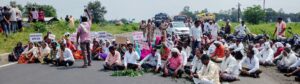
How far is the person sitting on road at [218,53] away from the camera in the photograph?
1873 cm

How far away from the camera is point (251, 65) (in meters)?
15.3

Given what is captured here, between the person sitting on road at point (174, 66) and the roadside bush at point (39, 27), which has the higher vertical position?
the roadside bush at point (39, 27)

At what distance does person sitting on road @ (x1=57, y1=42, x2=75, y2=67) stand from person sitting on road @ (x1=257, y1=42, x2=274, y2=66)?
7598 mm

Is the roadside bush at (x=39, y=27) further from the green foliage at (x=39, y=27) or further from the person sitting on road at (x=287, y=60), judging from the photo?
the person sitting on road at (x=287, y=60)

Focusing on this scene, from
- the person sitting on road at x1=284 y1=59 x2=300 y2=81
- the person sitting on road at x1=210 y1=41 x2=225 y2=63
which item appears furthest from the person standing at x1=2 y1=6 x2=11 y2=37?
the person sitting on road at x1=284 y1=59 x2=300 y2=81

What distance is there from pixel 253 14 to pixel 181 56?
203ft

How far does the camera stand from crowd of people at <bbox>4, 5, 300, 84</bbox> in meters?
A: 14.3

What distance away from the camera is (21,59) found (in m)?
19.7

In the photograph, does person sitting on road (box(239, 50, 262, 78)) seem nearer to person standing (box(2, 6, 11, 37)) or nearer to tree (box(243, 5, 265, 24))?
person standing (box(2, 6, 11, 37))

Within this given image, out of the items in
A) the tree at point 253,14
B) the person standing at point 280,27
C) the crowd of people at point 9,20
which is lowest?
the tree at point 253,14

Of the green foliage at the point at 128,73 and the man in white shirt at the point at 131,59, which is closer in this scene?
the green foliage at the point at 128,73

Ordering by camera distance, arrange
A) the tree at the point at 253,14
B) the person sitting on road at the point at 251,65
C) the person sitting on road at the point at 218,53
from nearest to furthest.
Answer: the person sitting on road at the point at 251,65
the person sitting on road at the point at 218,53
the tree at the point at 253,14

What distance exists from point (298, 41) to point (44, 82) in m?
11.9

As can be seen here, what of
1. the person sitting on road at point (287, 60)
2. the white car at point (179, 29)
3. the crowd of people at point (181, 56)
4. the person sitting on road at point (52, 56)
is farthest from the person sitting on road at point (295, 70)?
the white car at point (179, 29)
